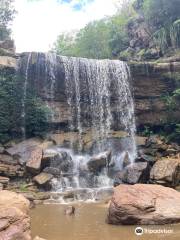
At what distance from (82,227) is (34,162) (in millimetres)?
7959

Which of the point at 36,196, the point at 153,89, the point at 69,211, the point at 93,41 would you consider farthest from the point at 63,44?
the point at 69,211

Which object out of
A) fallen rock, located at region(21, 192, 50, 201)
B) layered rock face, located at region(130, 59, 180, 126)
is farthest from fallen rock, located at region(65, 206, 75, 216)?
layered rock face, located at region(130, 59, 180, 126)

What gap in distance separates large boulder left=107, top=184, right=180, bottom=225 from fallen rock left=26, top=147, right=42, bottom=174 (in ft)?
23.0

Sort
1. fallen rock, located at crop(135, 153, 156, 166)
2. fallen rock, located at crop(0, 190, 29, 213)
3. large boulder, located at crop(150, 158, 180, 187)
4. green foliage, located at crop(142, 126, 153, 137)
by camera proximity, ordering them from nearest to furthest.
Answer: fallen rock, located at crop(0, 190, 29, 213)
large boulder, located at crop(150, 158, 180, 187)
fallen rock, located at crop(135, 153, 156, 166)
green foliage, located at crop(142, 126, 153, 137)

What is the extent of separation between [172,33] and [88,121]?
10.3 m

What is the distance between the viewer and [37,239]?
7.36 metres

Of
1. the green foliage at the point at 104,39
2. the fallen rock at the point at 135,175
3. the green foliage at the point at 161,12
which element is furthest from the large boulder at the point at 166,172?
the green foliage at the point at 104,39

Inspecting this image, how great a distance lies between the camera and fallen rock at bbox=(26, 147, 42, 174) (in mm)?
16859

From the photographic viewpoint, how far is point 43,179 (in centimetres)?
1595

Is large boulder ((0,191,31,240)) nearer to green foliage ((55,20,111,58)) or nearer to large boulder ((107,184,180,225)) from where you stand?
large boulder ((107,184,180,225))

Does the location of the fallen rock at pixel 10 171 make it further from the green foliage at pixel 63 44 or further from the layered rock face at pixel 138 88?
the green foliage at pixel 63 44

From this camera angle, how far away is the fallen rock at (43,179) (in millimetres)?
15703

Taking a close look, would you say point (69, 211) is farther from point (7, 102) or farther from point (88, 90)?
point (88, 90)

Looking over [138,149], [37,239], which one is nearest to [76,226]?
[37,239]
